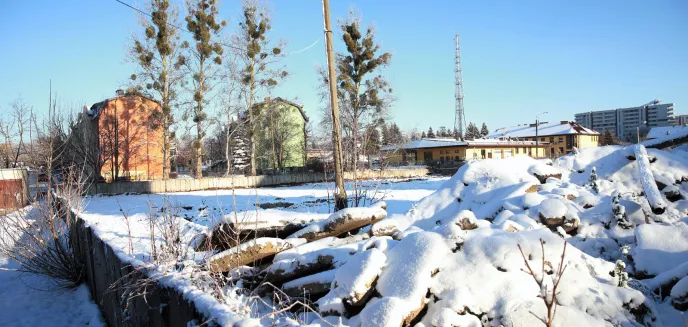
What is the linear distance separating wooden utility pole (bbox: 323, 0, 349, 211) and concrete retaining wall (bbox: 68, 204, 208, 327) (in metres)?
4.19

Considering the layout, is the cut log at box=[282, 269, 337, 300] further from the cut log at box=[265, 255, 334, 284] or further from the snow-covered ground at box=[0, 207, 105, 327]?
the snow-covered ground at box=[0, 207, 105, 327]

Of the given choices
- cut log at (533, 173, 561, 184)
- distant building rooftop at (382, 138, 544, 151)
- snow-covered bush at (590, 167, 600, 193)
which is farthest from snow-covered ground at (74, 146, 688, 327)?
distant building rooftop at (382, 138, 544, 151)

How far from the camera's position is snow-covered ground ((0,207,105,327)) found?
644 cm

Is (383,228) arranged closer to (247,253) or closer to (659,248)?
(247,253)

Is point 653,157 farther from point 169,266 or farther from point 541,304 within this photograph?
point 169,266

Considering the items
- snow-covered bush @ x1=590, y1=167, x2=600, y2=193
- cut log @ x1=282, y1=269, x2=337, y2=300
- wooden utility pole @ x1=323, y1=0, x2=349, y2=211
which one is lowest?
cut log @ x1=282, y1=269, x2=337, y2=300

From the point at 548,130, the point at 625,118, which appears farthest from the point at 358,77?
the point at 625,118

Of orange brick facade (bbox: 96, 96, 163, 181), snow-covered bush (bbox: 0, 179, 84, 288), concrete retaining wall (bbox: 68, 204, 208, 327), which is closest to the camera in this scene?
concrete retaining wall (bbox: 68, 204, 208, 327)

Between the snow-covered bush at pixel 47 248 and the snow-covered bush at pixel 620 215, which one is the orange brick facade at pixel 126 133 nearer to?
the snow-covered bush at pixel 47 248

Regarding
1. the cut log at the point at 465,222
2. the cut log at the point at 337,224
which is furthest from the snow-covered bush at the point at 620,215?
the cut log at the point at 337,224

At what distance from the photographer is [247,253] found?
4.68m

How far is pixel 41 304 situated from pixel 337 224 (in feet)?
17.8

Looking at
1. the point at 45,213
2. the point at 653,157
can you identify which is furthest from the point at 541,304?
the point at 45,213

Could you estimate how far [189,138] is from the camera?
31.0 metres
